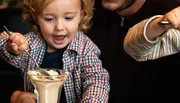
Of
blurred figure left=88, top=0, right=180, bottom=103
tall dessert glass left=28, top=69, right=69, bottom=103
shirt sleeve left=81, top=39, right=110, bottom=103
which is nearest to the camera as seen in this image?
tall dessert glass left=28, top=69, right=69, bottom=103

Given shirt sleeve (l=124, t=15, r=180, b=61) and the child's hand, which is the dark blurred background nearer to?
shirt sleeve (l=124, t=15, r=180, b=61)

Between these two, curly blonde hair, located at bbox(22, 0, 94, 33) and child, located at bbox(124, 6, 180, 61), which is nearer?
child, located at bbox(124, 6, 180, 61)

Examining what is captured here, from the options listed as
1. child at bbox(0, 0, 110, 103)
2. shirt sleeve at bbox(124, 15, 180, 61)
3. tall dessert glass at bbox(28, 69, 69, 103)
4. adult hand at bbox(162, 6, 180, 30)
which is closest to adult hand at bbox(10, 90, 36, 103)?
child at bbox(0, 0, 110, 103)

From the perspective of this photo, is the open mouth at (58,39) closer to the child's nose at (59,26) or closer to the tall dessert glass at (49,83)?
the child's nose at (59,26)

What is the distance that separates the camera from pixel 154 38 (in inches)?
39.5

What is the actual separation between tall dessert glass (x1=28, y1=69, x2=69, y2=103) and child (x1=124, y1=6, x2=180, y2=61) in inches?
9.0

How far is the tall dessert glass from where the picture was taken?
3.12 feet

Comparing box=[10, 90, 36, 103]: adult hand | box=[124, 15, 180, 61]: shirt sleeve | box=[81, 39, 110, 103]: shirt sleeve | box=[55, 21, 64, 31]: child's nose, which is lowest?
box=[10, 90, 36, 103]: adult hand

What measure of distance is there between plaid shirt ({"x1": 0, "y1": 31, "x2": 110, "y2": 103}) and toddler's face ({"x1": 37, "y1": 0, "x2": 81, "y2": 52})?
4cm

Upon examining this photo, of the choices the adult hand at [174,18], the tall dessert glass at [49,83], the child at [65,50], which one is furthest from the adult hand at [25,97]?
the adult hand at [174,18]

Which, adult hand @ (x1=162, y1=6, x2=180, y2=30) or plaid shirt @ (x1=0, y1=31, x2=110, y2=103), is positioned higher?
adult hand @ (x1=162, y1=6, x2=180, y2=30)

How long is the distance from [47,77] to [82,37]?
32 centimetres

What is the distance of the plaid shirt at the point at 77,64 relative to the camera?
1.13 m

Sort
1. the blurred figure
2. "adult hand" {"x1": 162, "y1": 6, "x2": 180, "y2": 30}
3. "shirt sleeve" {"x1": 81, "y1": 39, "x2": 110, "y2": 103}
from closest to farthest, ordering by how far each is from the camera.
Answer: "adult hand" {"x1": 162, "y1": 6, "x2": 180, "y2": 30}
"shirt sleeve" {"x1": 81, "y1": 39, "x2": 110, "y2": 103}
the blurred figure
